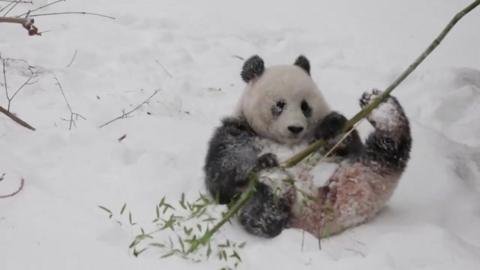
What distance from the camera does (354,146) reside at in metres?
3.70

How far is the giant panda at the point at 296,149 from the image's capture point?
333cm

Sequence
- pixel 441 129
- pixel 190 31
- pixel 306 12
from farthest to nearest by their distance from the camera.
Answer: pixel 306 12 → pixel 190 31 → pixel 441 129

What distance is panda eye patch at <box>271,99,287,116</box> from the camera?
367cm

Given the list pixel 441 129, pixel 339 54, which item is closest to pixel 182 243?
pixel 441 129

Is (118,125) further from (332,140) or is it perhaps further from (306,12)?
(306,12)

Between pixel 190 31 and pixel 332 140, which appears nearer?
pixel 332 140

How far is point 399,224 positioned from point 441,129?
178 cm

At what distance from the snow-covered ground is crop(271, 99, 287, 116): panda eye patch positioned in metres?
0.68

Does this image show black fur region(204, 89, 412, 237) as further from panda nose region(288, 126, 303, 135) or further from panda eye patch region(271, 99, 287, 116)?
panda eye patch region(271, 99, 287, 116)

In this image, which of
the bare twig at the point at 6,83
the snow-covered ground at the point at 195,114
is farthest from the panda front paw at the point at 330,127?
the bare twig at the point at 6,83

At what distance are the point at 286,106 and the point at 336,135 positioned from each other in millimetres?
372

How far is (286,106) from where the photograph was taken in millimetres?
3660

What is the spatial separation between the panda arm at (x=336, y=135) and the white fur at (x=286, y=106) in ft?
0.33

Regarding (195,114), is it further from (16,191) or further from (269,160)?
(16,191)
